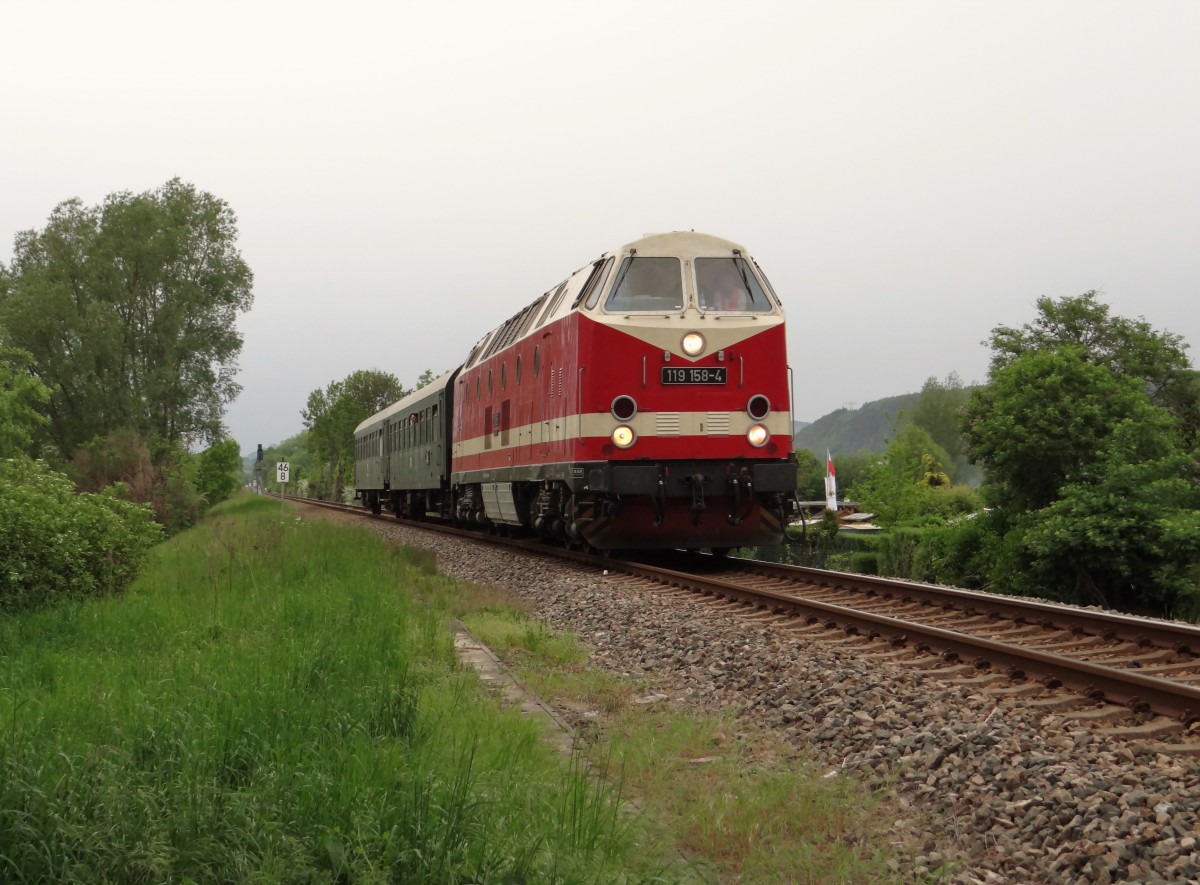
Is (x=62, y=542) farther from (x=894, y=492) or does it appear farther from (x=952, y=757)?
(x=894, y=492)

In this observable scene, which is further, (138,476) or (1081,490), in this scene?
(138,476)

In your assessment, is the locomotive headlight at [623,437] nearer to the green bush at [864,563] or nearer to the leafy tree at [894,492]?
the green bush at [864,563]

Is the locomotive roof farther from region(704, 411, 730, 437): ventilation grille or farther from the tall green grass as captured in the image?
the tall green grass

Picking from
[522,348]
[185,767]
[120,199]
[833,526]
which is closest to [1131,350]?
[833,526]

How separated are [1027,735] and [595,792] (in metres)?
2.33

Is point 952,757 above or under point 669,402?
under

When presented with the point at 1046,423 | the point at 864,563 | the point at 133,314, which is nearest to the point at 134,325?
the point at 133,314

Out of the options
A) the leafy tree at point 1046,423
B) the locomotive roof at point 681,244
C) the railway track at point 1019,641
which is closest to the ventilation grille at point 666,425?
the railway track at point 1019,641

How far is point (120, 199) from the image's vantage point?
42.3m

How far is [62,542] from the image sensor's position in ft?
29.7

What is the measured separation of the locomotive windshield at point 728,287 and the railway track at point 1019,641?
11.5ft

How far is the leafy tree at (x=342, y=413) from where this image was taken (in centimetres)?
7675

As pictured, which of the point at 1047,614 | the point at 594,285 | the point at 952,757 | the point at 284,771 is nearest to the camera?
the point at 284,771

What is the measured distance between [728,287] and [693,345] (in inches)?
44.2
